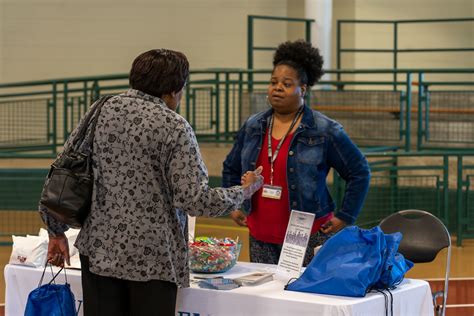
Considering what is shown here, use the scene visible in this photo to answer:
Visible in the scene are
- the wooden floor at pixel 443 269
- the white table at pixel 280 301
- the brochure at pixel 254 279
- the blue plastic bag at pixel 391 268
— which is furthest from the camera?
the wooden floor at pixel 443 269

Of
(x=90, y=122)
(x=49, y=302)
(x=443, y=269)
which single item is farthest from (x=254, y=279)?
(x=443, y=269)

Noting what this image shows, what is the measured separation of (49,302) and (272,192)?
46.3 inches

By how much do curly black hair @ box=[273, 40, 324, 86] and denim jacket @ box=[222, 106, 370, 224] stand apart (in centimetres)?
19

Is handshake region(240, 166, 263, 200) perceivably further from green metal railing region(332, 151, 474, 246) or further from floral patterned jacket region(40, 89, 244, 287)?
green metal railing region(332, 151, 474, 246)

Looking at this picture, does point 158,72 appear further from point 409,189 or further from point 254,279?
A: point 409,189

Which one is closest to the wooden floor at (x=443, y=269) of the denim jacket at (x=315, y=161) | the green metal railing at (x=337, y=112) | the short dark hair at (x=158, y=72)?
the green metal railing at (x=337, y=112)

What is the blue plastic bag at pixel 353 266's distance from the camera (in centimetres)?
395

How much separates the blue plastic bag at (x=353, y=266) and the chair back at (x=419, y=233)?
2.54 feet

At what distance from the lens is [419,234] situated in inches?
195

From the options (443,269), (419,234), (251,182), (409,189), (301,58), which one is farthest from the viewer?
(409,189)

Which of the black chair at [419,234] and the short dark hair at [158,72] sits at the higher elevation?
the short dark hair at [158,72]

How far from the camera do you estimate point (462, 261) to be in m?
8.80

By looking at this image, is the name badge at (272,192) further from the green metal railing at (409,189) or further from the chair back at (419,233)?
the green metal railing at (409,189)

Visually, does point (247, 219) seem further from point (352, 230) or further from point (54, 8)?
point (54, 8)
